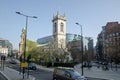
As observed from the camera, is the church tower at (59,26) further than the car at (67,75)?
Yes

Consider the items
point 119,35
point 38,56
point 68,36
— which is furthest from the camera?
point 68,36

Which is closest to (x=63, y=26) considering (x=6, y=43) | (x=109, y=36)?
(x=109, y=36)

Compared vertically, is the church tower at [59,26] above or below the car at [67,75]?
Answer: above

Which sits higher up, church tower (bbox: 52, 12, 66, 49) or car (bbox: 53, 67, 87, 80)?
church tower (bbox: 52, 12, 66, 49)

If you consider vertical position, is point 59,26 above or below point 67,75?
above

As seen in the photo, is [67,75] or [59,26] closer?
[67,75]

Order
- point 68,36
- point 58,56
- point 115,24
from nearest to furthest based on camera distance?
point 58,56, point 115,24, point 68,36

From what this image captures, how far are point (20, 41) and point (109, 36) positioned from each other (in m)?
53.6

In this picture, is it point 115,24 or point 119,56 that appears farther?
point 115,24

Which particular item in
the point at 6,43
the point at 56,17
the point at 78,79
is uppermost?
the point at 56,17

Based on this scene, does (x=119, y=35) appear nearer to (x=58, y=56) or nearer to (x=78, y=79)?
(x=58, y=56)

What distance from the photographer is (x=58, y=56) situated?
300 feet

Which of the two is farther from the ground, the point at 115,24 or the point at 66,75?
the point at 115,24

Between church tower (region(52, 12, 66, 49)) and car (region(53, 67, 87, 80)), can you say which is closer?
car (region(53, 67, 87, 80))
